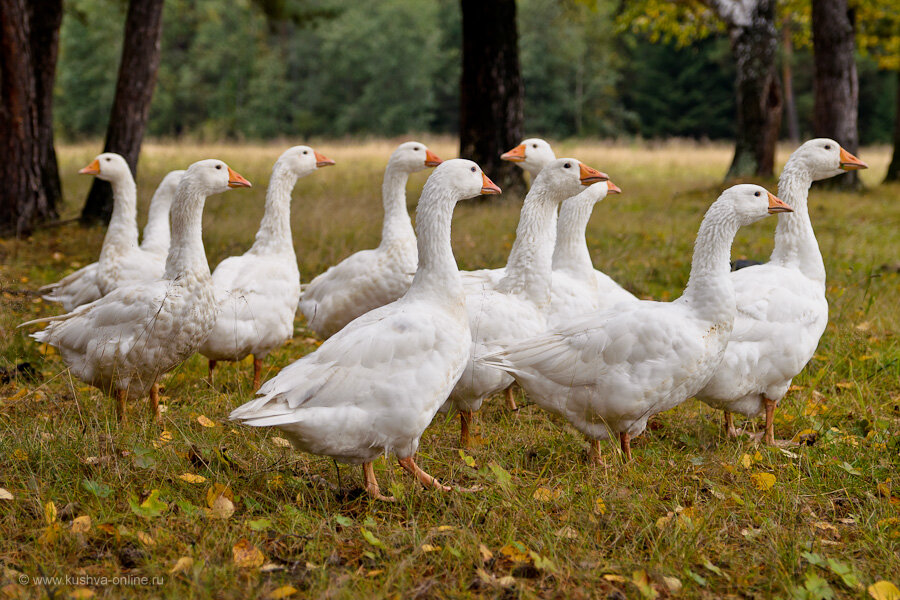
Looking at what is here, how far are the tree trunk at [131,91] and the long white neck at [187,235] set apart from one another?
6.34m

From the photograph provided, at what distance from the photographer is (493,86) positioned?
1245 cm

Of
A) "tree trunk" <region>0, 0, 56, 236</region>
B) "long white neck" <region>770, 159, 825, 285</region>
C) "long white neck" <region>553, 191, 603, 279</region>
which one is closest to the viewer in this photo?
"long white neck" <region>770, 159, 825, 285</region>

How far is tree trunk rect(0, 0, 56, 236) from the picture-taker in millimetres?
8844

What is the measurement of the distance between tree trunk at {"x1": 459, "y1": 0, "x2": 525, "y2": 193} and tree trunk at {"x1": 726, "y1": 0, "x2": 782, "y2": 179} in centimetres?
515

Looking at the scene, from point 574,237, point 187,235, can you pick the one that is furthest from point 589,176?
point 187,235

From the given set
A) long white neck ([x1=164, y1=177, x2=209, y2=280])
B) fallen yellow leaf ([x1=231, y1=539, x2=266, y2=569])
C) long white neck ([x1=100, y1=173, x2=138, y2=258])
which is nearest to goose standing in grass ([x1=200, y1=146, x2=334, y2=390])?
long white neck ([x1=164, y1=177, x2=209, y2=280])

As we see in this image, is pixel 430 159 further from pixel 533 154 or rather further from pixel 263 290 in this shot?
pixel 263 290

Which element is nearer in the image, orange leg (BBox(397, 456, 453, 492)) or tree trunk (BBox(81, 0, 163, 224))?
orange leg (BBox(397, 456, 453, 492))

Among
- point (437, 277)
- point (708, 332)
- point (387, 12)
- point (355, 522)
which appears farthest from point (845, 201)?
point (387, 12)

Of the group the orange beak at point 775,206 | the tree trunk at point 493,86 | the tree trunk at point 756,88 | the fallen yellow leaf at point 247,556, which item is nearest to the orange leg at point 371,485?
the fallen yellow leaf at point 247,556

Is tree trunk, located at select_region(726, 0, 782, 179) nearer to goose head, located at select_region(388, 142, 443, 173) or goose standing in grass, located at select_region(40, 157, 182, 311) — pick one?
goose head, located at select_region(388, 142, 443, 173)

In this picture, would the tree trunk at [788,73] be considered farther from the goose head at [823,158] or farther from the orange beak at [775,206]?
the orange beak at [775,206]

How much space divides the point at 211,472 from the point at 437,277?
1454mm

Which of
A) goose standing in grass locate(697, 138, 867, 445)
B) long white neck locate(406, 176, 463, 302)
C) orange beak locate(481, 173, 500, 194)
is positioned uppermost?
orange beak locate(481, 173, 500, 194)
